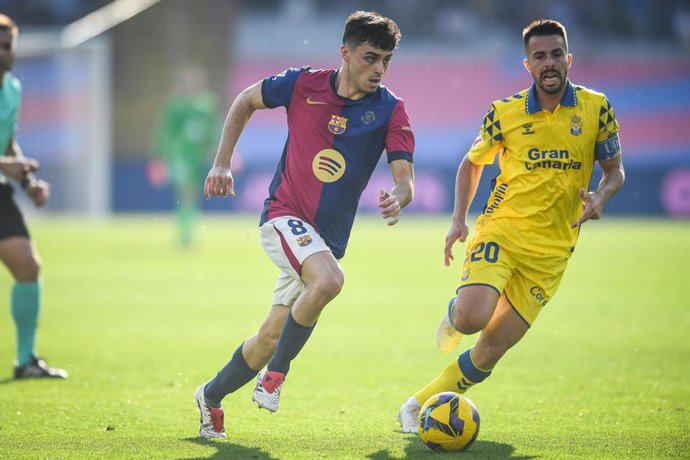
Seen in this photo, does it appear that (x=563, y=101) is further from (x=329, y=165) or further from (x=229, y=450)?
(x=229, y=450)

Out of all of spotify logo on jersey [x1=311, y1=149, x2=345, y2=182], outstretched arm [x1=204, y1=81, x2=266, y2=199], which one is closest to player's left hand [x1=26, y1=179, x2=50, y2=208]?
outstretched arm [x1=204, y1=81, x2=266, y2=199]

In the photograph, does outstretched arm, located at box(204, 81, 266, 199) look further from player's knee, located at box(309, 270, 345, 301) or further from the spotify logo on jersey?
player's knee, located at box(309, 270, 345, 301)

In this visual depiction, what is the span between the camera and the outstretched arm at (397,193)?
15.9 ft

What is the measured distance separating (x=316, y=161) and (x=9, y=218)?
2782mm

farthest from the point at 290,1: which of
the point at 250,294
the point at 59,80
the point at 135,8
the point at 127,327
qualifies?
the point at 127,327

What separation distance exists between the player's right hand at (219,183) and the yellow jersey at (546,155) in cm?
133

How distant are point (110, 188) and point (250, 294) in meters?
16.2

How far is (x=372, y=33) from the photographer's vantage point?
17.1 feet

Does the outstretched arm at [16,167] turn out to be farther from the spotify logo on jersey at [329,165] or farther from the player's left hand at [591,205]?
the player's left hand at [591,205]

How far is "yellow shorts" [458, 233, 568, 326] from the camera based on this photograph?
5.37 metres

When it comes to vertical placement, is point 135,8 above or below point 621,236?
above

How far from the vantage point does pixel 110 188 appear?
27391mm

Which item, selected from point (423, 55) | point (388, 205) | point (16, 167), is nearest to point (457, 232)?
point (388, 205)

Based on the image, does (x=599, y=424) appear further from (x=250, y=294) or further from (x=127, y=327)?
(x=250, y=294)
